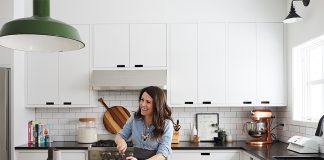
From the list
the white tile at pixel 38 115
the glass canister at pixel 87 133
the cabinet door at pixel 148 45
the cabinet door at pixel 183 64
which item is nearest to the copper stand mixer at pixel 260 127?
the cabinet door at pixel 183 64

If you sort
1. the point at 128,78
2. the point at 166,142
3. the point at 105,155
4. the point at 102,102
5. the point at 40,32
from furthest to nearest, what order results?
the point at 102,102, the point at 128,78, the point at 105,155, the point at 166,142, the point at 40,32

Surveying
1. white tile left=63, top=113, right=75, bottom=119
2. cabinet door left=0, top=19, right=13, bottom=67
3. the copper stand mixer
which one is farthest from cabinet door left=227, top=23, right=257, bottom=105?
cabinet door left=0, top=19, right=13, bottom=67

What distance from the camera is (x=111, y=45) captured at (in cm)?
487

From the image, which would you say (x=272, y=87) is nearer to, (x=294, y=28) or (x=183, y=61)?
(x=294, y=28)

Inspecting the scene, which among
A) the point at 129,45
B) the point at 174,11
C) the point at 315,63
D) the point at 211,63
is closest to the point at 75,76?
the point at 129,45

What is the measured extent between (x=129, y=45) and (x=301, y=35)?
2.10 metres

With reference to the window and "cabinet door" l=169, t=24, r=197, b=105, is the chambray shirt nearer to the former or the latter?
"cabinet door" l=169, t=24, r=197, b=105

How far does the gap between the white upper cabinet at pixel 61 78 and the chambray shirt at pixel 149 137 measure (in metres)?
1.83

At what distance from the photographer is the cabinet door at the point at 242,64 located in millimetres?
4809

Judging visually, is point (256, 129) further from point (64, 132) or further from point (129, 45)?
point (64, 132)

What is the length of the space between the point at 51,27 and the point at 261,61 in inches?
131

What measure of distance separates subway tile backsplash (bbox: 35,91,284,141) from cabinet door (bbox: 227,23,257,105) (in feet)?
1.42

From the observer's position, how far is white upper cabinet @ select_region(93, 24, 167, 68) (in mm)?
4836

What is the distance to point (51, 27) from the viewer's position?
2088 mm
